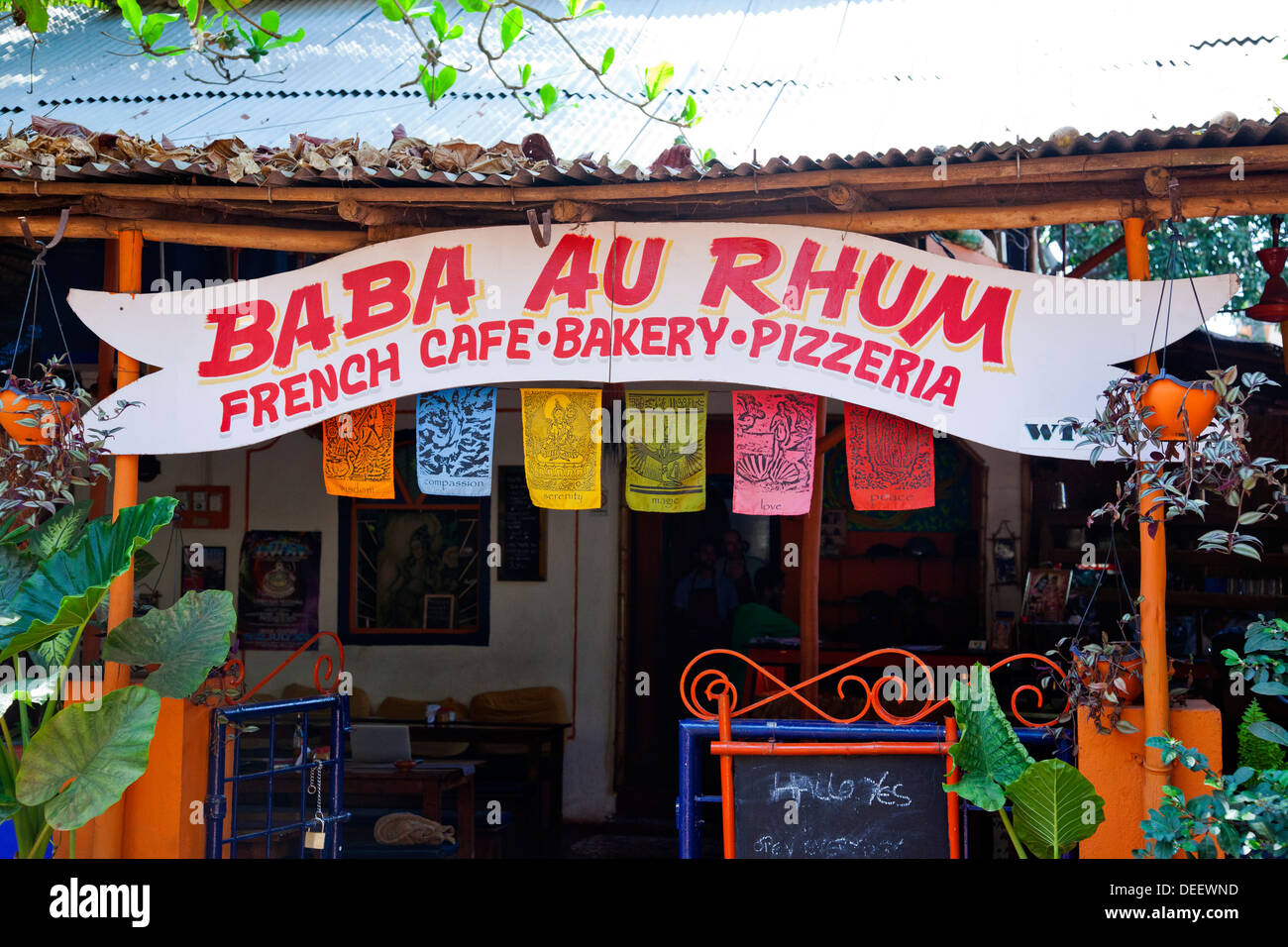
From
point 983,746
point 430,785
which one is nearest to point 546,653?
point 430,785

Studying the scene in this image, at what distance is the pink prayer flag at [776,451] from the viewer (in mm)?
5105

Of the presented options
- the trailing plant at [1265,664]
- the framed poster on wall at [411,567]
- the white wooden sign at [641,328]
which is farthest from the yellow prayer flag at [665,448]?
the framed poster on wall at [411,567]

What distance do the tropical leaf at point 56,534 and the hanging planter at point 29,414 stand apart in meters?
0.33

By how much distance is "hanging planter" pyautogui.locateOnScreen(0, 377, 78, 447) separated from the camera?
4.64 m

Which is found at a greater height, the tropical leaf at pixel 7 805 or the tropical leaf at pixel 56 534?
the tropical leaf at pixel 56 534

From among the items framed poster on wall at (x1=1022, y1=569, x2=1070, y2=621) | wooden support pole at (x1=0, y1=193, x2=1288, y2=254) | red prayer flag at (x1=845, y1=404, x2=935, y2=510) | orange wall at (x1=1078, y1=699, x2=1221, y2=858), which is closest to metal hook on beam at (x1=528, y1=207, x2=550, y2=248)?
wooden support pole at (x1=0, y1=193, x2=1288, y2=254)

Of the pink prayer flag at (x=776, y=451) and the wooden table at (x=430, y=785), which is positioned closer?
the pink prayer flag at (x=776, y=451)

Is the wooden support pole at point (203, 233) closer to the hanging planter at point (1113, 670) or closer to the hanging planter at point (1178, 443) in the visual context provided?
the hanging planter at point (1178, 443)

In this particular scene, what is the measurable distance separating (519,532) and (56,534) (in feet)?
13.8

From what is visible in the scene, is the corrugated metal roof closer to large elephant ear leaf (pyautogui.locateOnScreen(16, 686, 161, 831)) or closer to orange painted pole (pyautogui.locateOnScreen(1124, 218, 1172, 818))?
orange painted pole (pyautogui.locateOnScreen(1124, 218, 1172, 818))

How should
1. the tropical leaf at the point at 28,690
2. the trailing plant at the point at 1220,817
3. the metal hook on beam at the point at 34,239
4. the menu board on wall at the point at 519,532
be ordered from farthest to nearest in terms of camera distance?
the menu board on wall at the point at 519,532 < the metal hook on beam at the point at 34,239 < the tropical leaf at the point at 28,690 < the trailing plant at the point at 1220,817

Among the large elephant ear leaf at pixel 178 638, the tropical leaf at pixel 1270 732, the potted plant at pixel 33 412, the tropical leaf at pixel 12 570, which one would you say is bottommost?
the tropical leaf at pixel 1270 732
